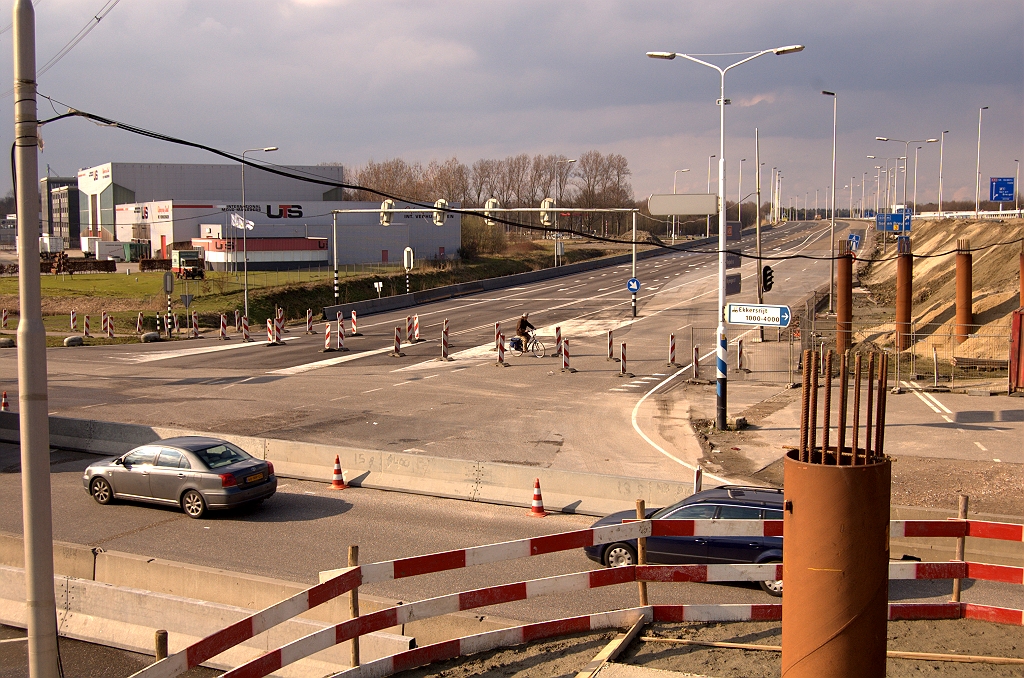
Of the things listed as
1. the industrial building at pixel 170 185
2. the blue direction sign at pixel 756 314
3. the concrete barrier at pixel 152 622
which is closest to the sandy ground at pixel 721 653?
the concrete barrier at pixel 152 622

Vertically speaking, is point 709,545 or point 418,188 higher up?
point 418,188

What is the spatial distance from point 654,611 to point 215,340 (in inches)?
1560

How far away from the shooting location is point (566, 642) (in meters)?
7.75

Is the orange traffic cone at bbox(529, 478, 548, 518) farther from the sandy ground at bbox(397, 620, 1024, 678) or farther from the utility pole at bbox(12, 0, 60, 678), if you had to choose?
the utility pole at bbox(12, 0, 60, 678)

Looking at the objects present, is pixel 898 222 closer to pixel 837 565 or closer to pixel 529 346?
pixel 529 346

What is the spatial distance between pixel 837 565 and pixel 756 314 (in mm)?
19322

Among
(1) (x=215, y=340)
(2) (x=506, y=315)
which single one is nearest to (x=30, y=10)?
(1) (x=215, y=340)

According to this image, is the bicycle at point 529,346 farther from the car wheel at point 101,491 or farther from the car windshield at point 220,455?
the car wheel at point 101,491

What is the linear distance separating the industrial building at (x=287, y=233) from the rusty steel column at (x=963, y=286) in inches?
1895

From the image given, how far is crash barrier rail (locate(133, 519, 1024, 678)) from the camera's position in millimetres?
6402

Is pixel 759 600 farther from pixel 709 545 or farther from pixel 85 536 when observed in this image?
pixel 85 536

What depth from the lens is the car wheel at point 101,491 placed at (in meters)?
15.9

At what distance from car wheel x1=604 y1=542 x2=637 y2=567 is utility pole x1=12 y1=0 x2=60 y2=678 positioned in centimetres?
769

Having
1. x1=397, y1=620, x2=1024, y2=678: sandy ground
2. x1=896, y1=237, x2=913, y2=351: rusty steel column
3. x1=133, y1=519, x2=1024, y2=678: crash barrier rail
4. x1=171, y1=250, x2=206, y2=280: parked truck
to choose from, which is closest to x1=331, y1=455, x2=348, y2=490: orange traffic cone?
x1=397, y1=620, x2=1024, y2=678: sandy ground
